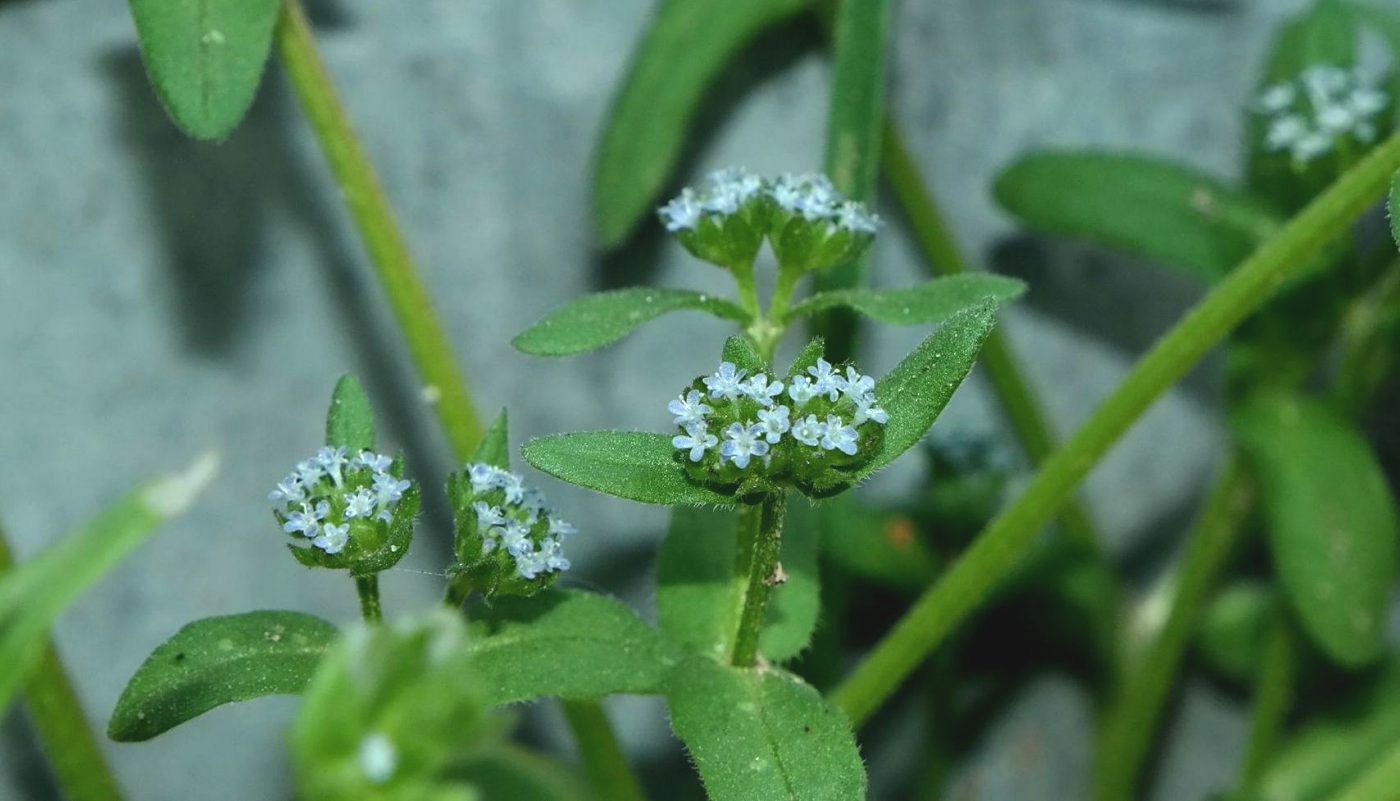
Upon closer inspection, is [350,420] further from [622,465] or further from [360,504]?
[622,465]

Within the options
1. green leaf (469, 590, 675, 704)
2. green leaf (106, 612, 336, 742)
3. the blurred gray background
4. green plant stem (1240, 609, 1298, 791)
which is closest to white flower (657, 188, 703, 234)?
green leaf (469, 590, 675, 704)

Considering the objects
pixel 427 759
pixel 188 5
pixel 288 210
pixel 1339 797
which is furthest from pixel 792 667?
pixel 427 759

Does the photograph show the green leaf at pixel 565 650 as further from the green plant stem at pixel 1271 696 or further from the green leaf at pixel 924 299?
the green plant stem at pixel 1271 696

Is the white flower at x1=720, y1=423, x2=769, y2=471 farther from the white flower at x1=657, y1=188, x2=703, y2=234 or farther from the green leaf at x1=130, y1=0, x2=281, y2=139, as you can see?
the green leaf at x1=130, y1=0, x2=281, y2=139

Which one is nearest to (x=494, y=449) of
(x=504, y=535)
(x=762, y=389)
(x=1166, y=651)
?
(x=504, y=535)

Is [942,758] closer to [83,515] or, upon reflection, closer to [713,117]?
[713,117]

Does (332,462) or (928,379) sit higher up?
(928,379)

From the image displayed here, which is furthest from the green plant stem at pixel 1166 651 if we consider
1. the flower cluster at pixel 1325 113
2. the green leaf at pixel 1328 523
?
the flower cluster at pixel 1325 113
